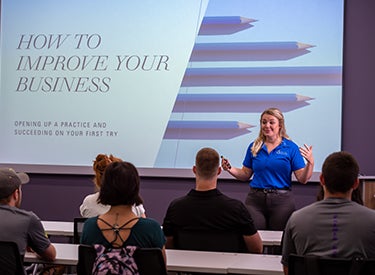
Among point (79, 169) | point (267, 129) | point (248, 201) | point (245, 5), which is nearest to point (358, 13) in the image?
point (245, 5)

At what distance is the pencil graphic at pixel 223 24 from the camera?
20.6 feet

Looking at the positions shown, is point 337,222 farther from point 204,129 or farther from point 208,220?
point 204,129

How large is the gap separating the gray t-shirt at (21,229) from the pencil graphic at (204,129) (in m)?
3.36

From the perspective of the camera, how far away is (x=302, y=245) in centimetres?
268

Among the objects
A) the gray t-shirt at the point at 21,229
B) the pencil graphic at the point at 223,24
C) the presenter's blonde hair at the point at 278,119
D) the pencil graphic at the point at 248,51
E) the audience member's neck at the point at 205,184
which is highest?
the pencil graphic at the point at 223,24

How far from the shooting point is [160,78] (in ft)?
21.2

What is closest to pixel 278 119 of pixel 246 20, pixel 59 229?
pixel 246 20

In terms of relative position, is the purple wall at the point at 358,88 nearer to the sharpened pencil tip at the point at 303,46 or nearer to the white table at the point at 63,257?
the sharpened pencil tip at the point at 303,46

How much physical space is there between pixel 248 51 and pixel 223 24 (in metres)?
0.37

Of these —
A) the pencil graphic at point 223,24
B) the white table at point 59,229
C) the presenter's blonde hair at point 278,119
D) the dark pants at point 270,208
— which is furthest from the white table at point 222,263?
the pencil graphic at point 223,24

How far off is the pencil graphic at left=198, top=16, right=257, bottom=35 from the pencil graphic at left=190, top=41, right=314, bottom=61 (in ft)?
0.42

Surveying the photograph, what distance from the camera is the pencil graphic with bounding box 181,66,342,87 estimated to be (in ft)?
19.7

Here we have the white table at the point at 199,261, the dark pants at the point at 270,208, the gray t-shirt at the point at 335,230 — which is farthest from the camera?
the dark pants at the point at 270,208

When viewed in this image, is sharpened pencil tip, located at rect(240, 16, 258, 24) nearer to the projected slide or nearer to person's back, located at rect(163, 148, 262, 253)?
the projected slide
